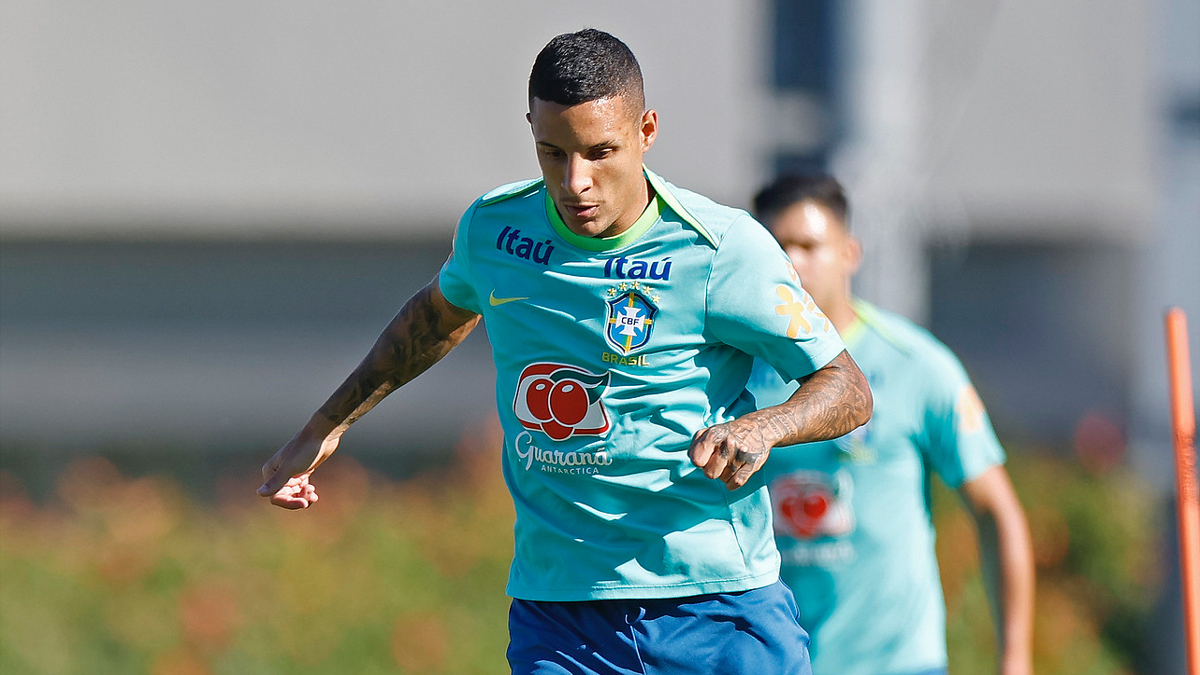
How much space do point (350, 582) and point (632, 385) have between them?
4.32 metres

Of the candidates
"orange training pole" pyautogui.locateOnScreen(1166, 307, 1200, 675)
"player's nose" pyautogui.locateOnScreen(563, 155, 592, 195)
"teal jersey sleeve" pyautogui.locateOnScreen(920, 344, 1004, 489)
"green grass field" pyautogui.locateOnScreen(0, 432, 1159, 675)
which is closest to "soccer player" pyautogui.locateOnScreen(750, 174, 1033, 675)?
"teal jersey sleeve" pyautogui.locateOnScreen(920, 344, 1004, 489)

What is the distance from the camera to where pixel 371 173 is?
11.1 m

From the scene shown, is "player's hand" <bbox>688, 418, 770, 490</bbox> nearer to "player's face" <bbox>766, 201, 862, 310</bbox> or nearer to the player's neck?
the player's neck

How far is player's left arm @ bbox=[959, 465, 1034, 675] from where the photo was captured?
14.8 ft

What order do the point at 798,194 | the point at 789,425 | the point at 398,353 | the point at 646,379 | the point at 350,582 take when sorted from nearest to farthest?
1. the point at 789,425
2. the point at 646,379
3. the point at 398,353
4. the point at 798,194
5. the point at 350,582

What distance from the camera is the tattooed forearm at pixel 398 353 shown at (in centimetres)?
360

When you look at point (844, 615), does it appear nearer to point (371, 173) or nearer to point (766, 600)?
point (766, 600)

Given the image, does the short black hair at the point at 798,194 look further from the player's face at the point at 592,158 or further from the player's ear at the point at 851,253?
the player's face at the point at 592,158

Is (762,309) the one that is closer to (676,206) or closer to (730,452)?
(676,206)

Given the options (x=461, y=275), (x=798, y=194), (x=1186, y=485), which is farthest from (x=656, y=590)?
(x=798, y=194)

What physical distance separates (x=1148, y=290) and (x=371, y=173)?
5942 mm

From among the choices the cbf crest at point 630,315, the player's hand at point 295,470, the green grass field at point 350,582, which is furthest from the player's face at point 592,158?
the green grass field at point 350,582

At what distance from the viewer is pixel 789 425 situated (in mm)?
2934

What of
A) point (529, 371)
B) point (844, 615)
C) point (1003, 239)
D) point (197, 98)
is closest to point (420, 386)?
point (197, 98)
